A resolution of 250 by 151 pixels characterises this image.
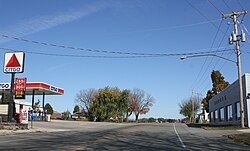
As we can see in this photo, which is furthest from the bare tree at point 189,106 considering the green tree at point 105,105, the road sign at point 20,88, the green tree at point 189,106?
the road sign at point 20,88

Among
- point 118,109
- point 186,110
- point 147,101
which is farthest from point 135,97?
point 118,109

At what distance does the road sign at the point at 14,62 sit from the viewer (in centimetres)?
3350

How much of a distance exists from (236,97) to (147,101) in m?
71.5

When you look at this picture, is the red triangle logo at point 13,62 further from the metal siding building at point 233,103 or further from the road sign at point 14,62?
the metal siding building at point 233,103

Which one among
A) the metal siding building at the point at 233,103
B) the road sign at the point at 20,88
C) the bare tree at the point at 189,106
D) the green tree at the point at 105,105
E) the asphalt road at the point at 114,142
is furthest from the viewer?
the bare tree at the point at 189,106

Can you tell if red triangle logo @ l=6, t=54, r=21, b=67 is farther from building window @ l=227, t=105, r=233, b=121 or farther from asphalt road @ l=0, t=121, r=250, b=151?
building window @ l=227, t=105, r=233, b=121

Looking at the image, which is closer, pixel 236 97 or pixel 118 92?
pixel 236 97

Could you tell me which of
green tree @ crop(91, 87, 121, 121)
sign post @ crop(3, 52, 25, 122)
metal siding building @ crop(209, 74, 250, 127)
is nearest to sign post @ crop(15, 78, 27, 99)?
sign post @ crop(3, 52, 25, 122)

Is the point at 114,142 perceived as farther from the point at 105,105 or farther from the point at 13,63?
the point at 105,105

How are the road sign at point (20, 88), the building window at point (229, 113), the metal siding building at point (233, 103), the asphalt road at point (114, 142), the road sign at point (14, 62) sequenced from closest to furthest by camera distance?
the asphalt road at point (114, 142), the road sign at point (14, 62), the road sign at point (20, 88), the metal siding building at point (233, 103), the building window at point (229, 113)

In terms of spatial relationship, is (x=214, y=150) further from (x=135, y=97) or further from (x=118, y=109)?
(x=135, y=97)

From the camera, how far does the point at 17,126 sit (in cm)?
3198

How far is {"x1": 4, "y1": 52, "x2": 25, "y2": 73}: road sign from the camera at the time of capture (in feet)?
110

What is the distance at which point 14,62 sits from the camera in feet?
111
